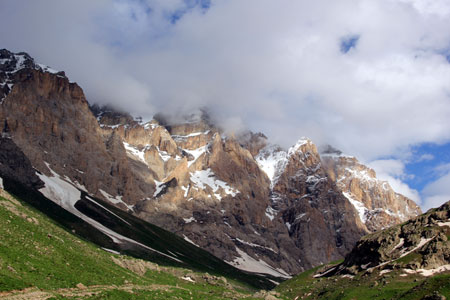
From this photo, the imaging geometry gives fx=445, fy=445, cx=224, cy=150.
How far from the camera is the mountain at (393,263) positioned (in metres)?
65.1

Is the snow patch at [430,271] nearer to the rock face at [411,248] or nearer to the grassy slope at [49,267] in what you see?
the rock face at [411,248]

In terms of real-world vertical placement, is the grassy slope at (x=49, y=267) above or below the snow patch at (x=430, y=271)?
below

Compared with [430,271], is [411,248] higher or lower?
higher

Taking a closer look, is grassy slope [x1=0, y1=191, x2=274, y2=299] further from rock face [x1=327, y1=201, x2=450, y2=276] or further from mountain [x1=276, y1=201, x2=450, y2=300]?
rock face [x1=327, y1=201, x2=450, y2=276]

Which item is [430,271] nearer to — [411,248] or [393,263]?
[393,263]

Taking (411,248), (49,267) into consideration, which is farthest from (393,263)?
(49,267)

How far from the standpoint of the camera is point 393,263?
73500mm

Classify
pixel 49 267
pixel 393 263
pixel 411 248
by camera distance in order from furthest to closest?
1. pixel 411 248
2. pixel 393 263
3. pixel 49 267

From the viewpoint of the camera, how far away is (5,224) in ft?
164

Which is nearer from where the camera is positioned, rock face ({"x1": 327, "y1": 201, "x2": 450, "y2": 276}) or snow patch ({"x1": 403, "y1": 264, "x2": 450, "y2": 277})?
snow patch ({"x1": 403, "y1": 264, "x2": 450, "y2": 277})

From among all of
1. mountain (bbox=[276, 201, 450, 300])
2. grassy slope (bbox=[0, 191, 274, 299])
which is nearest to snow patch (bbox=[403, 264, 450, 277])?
mountain (bbox=[276, 201, 450, 300])

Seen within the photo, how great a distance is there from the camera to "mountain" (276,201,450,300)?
65.1 metres

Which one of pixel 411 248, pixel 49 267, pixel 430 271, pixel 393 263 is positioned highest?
pixel 411 248

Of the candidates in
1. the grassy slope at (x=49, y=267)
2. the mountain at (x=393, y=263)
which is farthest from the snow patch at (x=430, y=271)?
the grassy slope at (x=49, y=267)
